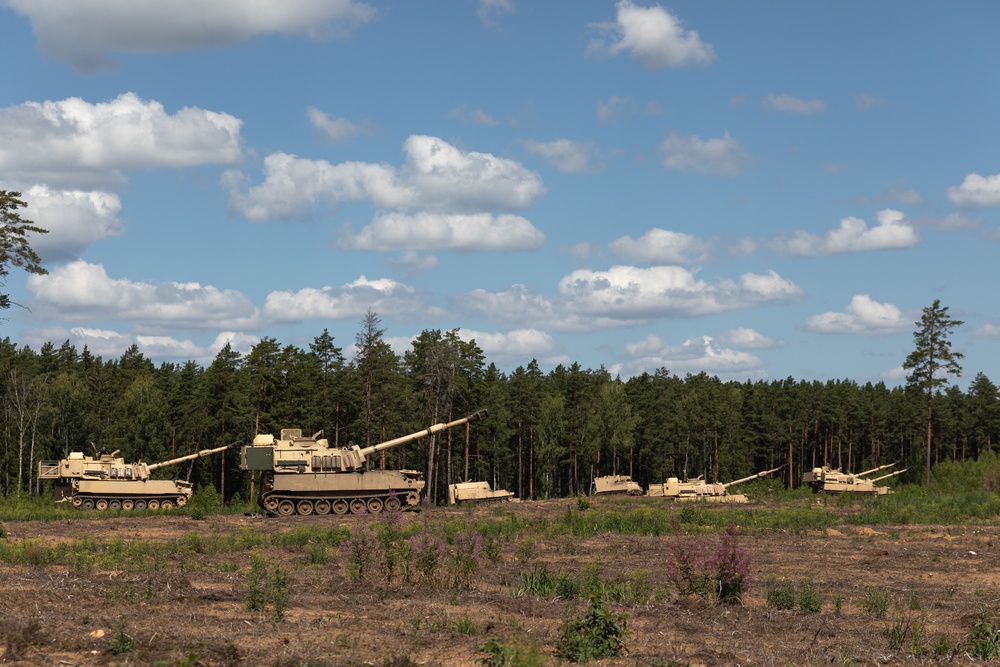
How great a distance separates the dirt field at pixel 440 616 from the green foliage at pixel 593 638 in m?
0.15

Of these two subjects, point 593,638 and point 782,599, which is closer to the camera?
point 593,638

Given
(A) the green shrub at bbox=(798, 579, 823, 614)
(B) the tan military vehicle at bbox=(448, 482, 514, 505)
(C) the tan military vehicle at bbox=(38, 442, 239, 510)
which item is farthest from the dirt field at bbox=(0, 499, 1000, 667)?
(C) the tan military vehicle at bbox=(38, 442, 239, 510)

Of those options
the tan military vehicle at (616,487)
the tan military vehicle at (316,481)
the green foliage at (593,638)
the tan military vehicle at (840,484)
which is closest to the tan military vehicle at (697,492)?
the tan military vehicle at (616,487)

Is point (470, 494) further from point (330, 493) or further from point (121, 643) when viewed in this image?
point (121, 643)

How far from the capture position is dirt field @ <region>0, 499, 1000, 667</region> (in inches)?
454

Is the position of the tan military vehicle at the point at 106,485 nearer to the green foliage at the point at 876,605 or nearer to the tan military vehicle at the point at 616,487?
the tan military vehicle at the point at 616,487

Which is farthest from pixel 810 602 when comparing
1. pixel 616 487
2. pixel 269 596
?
pixel 616 487

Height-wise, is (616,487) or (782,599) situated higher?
(782,599)

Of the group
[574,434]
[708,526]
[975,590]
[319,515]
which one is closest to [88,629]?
[975,590]

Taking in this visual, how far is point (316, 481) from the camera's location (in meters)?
43.2

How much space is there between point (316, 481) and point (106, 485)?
13057mm

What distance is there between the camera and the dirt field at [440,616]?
11531 millimetres

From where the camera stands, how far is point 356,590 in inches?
648

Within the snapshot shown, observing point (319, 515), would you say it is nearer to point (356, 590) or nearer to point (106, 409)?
point (356, 590)
